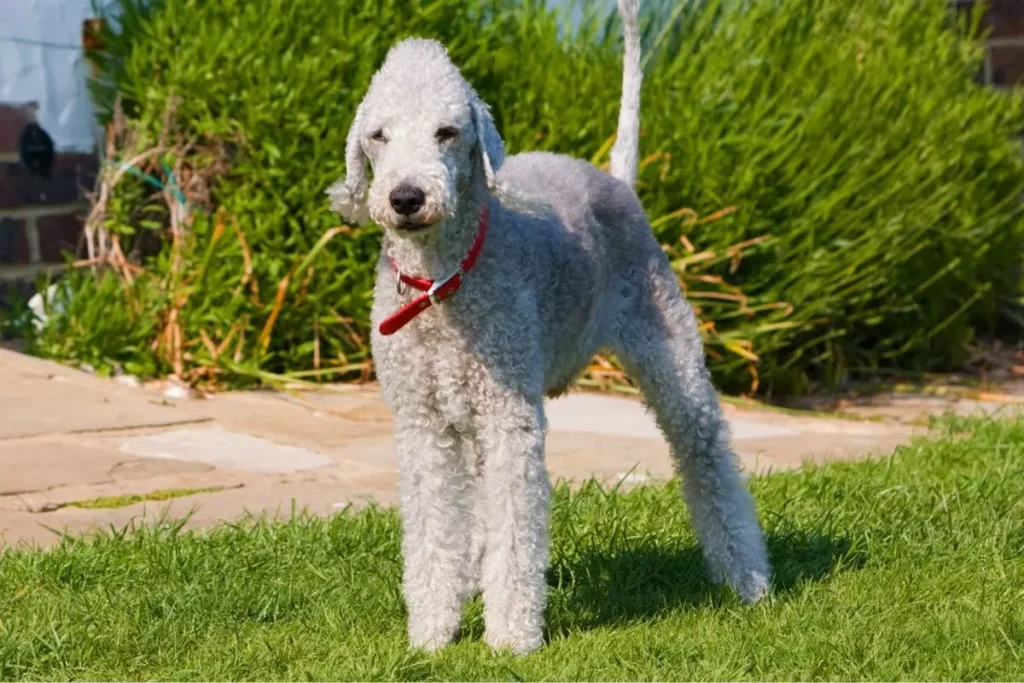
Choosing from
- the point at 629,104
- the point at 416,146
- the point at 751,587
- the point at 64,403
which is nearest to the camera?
the point at 416,146

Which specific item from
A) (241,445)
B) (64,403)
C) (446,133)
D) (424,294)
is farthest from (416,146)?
(64,403)

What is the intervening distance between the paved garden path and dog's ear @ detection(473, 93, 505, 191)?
1621mm

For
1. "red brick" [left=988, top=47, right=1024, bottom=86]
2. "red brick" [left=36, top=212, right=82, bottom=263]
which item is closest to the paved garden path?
"red brick" [left=36, top=212, right=82, bottom=263]

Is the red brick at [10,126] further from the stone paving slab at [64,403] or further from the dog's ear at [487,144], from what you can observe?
the dog's ear at [487,144]

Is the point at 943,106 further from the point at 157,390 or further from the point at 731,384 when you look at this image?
the point at 157,390

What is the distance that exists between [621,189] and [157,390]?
276 centimetres

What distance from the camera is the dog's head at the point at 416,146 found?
348cm

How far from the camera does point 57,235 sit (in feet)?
23.8

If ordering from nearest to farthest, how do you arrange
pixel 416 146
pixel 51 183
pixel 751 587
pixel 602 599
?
pixel 416 146, pixel 602 599, pixel 751 587, pixel 51 183

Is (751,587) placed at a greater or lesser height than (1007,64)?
Result: lesser

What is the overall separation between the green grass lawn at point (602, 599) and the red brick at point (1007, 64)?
17.1 ft

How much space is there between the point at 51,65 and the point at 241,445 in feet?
7.70

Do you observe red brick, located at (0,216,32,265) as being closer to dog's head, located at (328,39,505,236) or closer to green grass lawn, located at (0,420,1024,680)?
green grass lawn, located at (0,420,1024,680)

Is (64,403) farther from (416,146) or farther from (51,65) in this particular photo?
(416,146)
